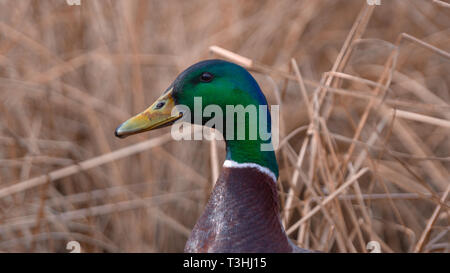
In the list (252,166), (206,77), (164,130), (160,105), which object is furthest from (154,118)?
(164,130)

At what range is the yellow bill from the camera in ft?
3.90

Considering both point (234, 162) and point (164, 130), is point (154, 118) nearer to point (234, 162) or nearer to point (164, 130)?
point (234, 162)

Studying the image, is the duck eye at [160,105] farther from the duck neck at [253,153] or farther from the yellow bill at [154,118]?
the duck neck at [253,153]

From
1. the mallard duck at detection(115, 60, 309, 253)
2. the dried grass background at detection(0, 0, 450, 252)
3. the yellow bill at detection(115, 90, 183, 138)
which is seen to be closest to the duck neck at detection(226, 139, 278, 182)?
the mallard duck at detection(115, 60, 309, 253)

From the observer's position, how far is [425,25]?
9.08 ft

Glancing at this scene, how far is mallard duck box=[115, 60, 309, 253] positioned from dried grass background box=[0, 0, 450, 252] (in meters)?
0.52

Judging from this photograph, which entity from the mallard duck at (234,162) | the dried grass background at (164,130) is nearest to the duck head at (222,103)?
the mallard duck at (234,162)

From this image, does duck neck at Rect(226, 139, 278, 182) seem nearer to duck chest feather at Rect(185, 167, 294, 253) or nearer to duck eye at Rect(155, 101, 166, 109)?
duck chest feather at Rect(185, 167, 294, 253)

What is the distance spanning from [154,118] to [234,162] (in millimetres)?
215
